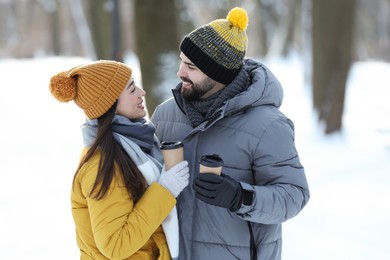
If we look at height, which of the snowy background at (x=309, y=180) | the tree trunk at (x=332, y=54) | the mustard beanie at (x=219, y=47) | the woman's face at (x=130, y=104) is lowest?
the snowy background at (x=309, y=180)

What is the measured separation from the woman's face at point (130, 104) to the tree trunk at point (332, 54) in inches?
303

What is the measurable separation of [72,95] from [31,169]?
21.3ft

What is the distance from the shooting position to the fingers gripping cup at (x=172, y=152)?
7.87 ft

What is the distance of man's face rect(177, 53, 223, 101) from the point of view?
270 cm

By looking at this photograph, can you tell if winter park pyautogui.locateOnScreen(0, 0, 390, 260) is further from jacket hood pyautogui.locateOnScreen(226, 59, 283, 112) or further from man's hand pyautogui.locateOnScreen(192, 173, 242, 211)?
man's hand pyautogui.locateOnScreen(192, 173, 242, 211)

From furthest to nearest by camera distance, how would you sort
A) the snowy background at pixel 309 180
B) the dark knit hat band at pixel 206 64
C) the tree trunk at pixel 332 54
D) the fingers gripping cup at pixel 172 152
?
the tree trunk at pixel 332 54
the snowy background at pixel 309 180
the dark knit hat band at pixel 206 64
the fingers gripping cup at pixel 172 152

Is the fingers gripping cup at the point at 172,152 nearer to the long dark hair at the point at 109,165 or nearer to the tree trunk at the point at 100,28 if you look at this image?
the long dark hair at the point at 109,165

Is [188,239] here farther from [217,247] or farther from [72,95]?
[72,95]

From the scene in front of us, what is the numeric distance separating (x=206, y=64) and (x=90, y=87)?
23.2 inches

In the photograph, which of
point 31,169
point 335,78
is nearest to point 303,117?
point 335,78

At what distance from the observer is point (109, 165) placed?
7.65 feet

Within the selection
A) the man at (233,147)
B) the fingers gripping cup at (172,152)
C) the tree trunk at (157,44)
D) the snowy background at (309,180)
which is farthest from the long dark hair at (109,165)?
the tree trunk at (157,44)

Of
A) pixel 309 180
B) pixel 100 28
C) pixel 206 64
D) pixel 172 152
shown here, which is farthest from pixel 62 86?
pixel 100 28

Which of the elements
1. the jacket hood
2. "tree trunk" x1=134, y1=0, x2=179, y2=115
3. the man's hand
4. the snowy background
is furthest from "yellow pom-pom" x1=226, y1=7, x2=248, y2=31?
"tree trunk" x1=134, y1=0, x2=179, y2=115
